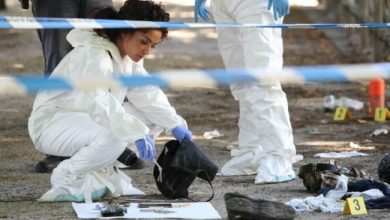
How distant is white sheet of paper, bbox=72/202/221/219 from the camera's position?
6.32 metres

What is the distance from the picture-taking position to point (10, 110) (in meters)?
10.9

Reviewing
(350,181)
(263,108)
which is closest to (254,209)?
(350,181)

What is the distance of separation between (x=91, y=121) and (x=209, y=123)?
3402 mm

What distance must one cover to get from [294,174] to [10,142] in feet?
8.50

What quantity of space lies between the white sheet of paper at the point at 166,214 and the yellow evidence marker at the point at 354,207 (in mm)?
642

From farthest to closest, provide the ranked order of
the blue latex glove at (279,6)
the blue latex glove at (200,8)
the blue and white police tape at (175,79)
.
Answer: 1. the blue latex glove at (200,8)
2. the blue latex glove at (279,6)
3. the blue and white police tape at (175,79)

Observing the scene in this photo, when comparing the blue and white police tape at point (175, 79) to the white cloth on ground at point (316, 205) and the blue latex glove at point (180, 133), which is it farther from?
the blue latex glove at point (180, 133)

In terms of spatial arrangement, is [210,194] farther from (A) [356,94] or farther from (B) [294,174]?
(A) [356,94]

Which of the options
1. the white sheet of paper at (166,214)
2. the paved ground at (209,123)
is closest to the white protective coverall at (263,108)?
the paved ground at (209,123)

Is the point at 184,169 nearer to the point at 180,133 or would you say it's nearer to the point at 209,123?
the point at 180,133

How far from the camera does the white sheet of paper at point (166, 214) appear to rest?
632cm

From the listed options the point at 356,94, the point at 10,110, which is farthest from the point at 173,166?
the point at 356,94

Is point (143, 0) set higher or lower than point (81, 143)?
higher

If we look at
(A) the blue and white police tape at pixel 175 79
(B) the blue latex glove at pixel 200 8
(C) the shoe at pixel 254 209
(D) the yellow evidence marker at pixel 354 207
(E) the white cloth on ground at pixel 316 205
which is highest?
(A) the blue and white police tape at pixel 175 79
